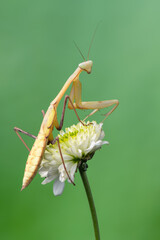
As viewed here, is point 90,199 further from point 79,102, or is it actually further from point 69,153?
point 79,102

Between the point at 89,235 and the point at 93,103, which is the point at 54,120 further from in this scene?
the point at 89,235

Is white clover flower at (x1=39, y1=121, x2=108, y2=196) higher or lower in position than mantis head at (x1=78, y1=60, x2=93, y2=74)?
lower

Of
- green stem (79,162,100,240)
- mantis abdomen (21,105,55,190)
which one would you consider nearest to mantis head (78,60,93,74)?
mantis abdomen (21,105,55,190)

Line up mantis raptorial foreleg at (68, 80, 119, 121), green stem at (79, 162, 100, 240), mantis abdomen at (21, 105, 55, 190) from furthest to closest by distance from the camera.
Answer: mantis raptorial foreleg at (68, 80, 119, 121) < mantis abdomen at (21, 105, 55, 190) < green stem at (79, 162, 100, 240)

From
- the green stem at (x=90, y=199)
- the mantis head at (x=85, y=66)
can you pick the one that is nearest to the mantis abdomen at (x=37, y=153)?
the green stem at (x=90, y=199)

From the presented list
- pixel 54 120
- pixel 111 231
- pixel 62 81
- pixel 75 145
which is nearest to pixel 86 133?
pixel 75 145

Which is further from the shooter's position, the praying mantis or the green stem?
the praying mantis

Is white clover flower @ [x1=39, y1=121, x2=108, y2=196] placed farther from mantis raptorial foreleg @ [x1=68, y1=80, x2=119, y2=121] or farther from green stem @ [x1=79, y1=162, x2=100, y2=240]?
mantis raptorial foreleg @ [x1=68, y1=80, x2=119, y2=121]

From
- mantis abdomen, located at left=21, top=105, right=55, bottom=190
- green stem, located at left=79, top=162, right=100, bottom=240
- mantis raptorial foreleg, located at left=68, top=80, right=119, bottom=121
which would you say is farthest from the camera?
mantis raptorial foreleg, located at left=68, top=80, right=119, bottom=121

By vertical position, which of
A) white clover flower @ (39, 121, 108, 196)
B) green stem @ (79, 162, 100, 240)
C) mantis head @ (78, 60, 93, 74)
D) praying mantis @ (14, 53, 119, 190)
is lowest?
green stem @ (79, 162, 100, 240)
